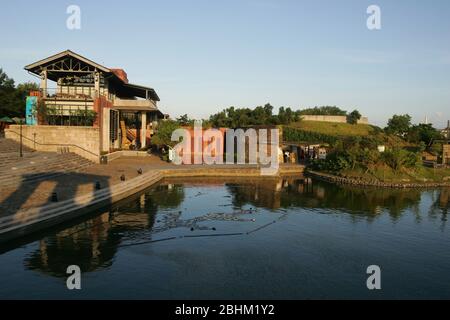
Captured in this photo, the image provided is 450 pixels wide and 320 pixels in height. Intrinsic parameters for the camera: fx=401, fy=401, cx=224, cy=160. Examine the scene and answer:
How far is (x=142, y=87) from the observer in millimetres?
55969

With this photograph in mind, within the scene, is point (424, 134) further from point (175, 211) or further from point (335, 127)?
point (175, 211)

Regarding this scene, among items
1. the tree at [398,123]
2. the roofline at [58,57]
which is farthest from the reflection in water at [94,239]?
the tree at [398,123]

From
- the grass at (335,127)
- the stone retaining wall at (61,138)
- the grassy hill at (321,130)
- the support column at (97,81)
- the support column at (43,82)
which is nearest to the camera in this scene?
the stone retaining wall at (61,138)

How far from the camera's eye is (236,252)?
18500 millimetres

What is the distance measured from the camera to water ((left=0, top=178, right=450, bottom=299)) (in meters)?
14.5

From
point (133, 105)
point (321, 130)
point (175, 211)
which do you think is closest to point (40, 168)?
point (175, 211)

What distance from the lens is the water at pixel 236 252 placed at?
47.6ft

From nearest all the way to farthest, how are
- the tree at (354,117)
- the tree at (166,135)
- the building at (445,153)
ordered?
the tree at (166,135), the building at (445,153), the tree at (354,117)

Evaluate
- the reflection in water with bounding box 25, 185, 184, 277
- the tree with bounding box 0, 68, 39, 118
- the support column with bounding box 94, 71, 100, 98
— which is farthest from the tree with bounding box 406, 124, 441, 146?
the tree with bounding box 0, 68, 39, 118

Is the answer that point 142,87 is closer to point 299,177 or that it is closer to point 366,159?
point 299,177

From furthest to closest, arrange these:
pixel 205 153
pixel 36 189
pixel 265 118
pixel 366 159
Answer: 1. pixel 265 118
2. pixel 205 153
3. pixel 366 159
4. pixel 36 189

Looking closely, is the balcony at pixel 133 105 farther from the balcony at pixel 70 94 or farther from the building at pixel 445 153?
the building at pixel 445 153
